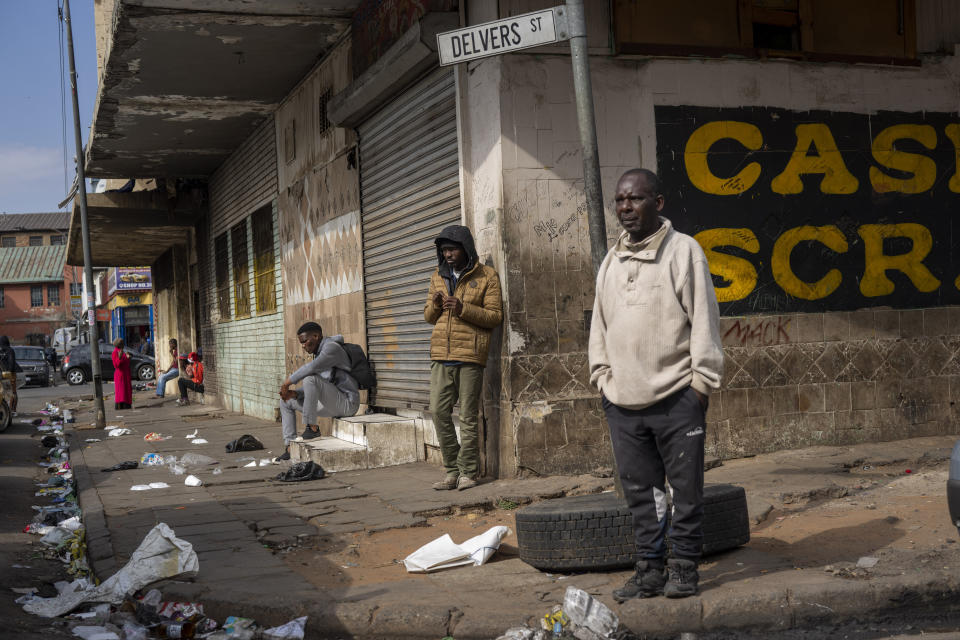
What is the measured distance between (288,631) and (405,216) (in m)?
5.62

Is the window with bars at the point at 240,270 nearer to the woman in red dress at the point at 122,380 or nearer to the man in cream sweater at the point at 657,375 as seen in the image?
the woman in red dress at the point at 122,380

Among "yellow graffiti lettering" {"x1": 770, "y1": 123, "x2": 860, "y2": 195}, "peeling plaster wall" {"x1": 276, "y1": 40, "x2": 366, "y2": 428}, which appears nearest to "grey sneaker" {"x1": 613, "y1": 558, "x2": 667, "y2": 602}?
"yellow graffiti lettering" {"x1": 770, "y1": 123, "x2": 860, "y2": 195}

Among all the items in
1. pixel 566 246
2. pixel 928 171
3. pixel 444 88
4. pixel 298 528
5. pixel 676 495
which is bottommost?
pixel 298 528

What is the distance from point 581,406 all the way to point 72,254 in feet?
71.1

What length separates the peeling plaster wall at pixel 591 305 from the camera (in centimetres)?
723

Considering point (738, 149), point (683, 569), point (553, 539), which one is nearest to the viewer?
point (683, 569)

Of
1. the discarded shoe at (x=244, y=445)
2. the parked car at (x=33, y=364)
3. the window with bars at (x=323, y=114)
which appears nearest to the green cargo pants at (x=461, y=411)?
the discarded shoe at (x=244, y=445)

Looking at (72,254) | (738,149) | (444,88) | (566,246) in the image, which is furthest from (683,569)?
(72,254)

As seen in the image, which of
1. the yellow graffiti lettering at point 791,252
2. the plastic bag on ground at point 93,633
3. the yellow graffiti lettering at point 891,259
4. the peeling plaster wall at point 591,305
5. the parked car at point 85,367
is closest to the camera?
the plastic bag on ground at point 93,633

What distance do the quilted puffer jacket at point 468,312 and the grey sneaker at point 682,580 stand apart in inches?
130

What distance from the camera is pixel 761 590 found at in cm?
411

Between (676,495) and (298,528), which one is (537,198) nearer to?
(298,528)

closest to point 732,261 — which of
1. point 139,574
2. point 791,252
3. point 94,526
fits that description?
point 791,252

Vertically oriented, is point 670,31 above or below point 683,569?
above
